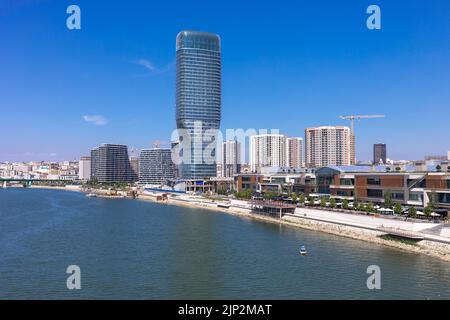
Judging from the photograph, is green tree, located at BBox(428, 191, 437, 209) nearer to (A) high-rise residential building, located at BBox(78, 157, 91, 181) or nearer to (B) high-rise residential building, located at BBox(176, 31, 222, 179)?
(B) high-rise residential building, located at BBox(176, 31, 222, 179)

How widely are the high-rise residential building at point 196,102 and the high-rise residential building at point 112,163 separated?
62103mm

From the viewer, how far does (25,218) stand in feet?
161

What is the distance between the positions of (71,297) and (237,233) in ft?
71.2

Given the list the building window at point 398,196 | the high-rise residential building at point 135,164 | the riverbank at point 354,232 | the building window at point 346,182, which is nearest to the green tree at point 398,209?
the building window at point 398,196

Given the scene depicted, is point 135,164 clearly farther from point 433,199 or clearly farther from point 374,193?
point 433,199

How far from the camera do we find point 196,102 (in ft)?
345

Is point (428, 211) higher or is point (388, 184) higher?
point (388, 184)

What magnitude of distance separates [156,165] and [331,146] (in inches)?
2729

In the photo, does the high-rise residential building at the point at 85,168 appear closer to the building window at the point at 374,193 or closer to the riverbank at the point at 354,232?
the riverbank at the point at 354,232

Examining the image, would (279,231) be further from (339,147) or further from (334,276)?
(339,147)

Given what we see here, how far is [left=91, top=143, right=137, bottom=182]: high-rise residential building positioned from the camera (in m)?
160

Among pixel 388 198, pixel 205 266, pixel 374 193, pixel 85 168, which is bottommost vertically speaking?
pixel 205 266

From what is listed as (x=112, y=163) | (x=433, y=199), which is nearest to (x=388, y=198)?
(x=433, y=199)
